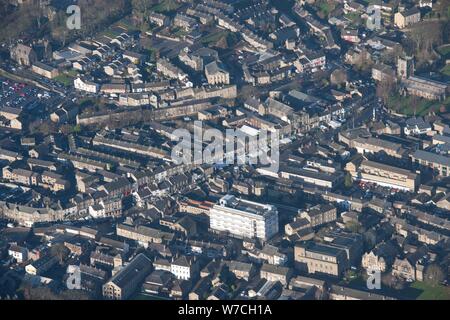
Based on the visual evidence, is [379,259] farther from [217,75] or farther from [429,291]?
[217,75]

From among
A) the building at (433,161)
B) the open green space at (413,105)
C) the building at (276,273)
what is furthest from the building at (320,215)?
the open green space at (413,105)

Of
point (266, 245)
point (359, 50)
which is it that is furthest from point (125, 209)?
point (359, 50)

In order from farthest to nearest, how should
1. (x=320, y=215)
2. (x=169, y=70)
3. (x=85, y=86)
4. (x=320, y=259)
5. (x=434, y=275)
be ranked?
(x=169, y=70)
(x=85, y=86)
(x=320, y=215)
(x=320, y=259)
(x=434, y=275)

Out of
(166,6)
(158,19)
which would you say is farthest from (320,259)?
(166,6)

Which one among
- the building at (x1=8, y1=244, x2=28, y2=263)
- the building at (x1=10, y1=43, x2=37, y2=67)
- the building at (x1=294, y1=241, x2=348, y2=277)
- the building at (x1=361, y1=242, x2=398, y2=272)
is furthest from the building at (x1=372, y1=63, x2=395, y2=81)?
the building at (x1=8, y1=244, x2=28, y2=263)

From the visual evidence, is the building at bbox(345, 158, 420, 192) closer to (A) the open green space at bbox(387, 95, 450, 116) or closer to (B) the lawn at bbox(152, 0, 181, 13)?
(A) the open green space at bbox(387, 95, 450, 116)

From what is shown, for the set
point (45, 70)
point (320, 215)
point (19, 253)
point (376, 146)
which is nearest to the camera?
point (19, 253)
